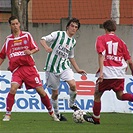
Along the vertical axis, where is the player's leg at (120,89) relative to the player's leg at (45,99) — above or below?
above

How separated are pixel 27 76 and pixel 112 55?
1.82 meters

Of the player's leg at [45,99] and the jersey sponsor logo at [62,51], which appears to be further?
the jersey sponsor logo at [62,51]

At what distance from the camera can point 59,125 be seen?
12.9 m

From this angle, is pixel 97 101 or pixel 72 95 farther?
pixel 72 95

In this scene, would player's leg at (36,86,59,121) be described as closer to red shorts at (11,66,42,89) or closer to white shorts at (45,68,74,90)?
red shorts at (11,66,42,89)

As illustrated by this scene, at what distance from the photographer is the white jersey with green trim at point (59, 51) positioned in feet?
46.3

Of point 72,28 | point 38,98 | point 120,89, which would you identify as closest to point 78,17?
point 38,98

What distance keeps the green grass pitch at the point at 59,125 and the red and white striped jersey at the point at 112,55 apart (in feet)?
A: 3.17

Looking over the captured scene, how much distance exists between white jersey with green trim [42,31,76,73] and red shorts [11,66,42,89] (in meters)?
0.58

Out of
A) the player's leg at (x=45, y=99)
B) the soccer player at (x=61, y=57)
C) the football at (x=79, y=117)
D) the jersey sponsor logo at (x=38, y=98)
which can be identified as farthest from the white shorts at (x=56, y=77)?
the jersey sponsor logo at (x=38, y=98)

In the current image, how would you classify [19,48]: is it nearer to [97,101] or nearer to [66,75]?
[66,75]

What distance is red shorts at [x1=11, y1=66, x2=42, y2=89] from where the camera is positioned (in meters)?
13.7

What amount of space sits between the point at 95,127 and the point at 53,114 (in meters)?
1.84

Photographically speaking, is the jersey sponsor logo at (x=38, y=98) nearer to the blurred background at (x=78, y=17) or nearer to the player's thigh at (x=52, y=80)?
the player's thigh at (x=52, y=80)
